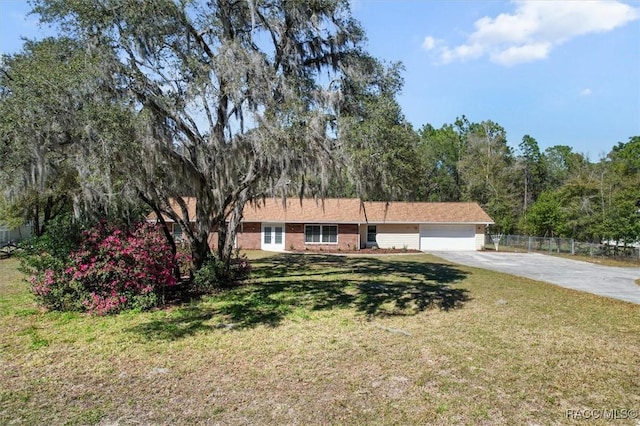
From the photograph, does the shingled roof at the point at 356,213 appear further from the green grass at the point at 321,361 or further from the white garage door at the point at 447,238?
the green grass at the point at 321,361

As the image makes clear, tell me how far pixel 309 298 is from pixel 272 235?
16429mm

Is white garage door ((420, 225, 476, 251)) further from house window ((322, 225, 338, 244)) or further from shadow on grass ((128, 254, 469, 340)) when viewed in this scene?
shadow on grass ((128, 254, 469, 340))

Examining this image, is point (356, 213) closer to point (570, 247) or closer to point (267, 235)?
point (267, 235)

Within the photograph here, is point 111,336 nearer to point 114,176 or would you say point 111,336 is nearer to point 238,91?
point 114,176

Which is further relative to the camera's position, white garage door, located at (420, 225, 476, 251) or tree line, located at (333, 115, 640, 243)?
white garage door, located at (420, 225, 476, 251)

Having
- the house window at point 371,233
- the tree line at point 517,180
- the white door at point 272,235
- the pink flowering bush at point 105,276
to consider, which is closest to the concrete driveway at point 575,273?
the tree line at point 517,180

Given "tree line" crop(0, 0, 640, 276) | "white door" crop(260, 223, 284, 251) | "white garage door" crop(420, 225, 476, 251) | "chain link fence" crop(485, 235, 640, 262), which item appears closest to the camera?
"tree line" crop(0, 0, 640, 276)

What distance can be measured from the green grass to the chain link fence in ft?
52.5

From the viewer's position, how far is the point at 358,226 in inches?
1038

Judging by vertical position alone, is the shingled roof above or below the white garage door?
above

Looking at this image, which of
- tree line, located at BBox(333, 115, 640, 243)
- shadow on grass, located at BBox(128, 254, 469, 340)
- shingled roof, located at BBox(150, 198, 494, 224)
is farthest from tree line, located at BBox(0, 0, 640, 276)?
shingled roof, located at BBox(150, 198, 494, 224)

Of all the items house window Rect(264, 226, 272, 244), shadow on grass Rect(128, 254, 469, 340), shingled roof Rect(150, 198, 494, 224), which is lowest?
shadow on grass Rect(128, 254, 469, 340)

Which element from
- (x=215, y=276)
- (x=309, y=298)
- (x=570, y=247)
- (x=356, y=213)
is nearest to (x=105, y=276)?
(x=215, y=276)

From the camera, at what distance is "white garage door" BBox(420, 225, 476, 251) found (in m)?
28.1
